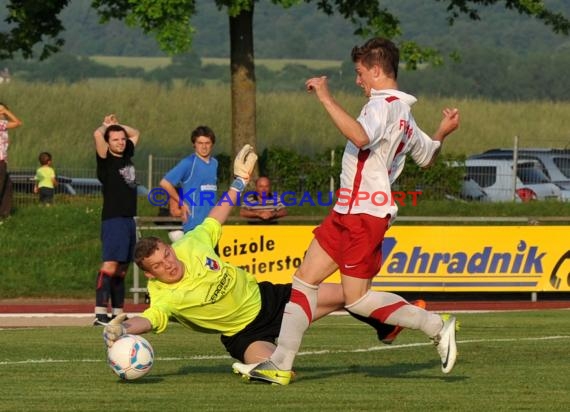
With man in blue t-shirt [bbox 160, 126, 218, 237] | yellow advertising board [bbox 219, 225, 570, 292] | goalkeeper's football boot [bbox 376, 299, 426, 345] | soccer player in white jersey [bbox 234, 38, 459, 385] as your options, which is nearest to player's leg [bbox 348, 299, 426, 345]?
goalkeeper's football boot [bbox 376, 299, 426, 345]

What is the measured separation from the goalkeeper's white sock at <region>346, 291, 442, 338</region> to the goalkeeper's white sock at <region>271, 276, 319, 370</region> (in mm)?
272

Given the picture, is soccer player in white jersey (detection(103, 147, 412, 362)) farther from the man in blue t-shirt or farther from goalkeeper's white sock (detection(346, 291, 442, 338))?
the man in blue t-shirt

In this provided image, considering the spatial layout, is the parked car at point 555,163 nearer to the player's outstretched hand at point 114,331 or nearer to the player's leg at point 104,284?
the player's leg at point 104,284

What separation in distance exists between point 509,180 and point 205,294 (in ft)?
67.7

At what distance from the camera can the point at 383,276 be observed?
72.8 ft

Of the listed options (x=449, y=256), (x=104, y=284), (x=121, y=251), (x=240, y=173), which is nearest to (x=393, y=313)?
(x=240, y=173)

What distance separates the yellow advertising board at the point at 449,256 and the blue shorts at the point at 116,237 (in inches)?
192

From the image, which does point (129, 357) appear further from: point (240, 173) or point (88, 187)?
point (88, 187)

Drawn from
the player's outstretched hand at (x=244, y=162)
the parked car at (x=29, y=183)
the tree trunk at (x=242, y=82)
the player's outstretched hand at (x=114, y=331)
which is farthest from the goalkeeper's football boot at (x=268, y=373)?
the tree trunk at (x=242, y=82)

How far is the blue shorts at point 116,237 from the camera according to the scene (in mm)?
17125

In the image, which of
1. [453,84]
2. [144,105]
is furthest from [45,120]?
[453,84]

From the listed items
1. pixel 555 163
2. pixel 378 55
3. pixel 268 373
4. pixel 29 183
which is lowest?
pixel 29 183

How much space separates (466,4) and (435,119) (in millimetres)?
25207

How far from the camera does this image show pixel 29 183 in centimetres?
3086
